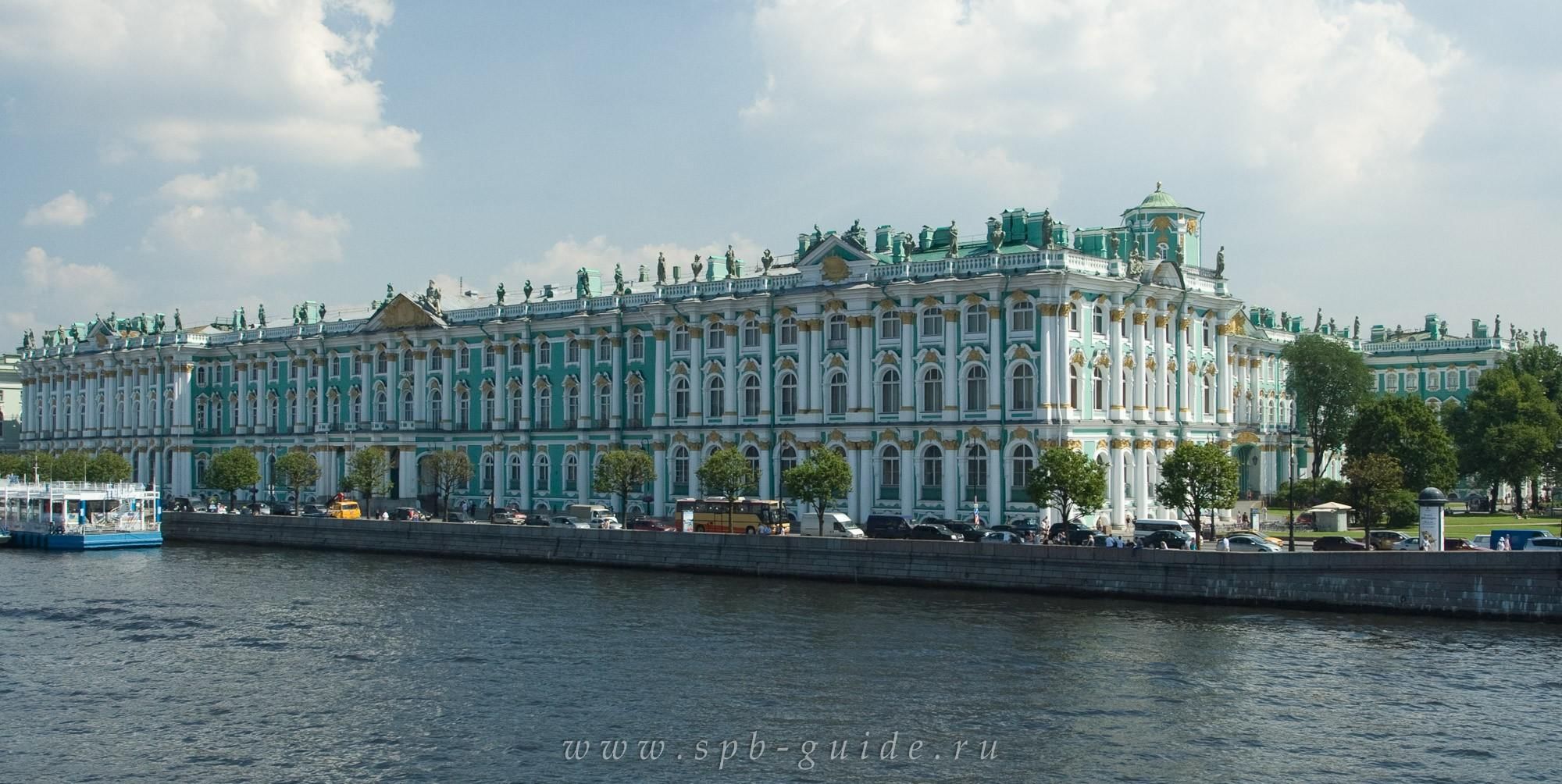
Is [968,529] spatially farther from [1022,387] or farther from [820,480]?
[1022,387]

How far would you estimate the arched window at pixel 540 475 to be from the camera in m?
76.1

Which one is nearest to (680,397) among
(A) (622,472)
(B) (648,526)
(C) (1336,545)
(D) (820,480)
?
(A) (622,472)

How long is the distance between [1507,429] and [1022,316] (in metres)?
26.8

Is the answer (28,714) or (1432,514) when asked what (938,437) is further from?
(28,714)

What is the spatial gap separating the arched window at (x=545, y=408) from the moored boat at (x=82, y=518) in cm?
1800

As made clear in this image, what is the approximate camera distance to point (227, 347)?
93.9m

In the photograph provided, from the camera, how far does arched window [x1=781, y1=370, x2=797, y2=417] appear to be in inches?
2603

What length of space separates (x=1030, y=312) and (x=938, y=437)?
6.02 metres

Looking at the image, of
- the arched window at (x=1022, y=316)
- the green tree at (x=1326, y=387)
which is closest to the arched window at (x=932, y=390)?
the arched window at (x=1022, y=316)

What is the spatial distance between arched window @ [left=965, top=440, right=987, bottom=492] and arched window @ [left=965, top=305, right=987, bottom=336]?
167 inches

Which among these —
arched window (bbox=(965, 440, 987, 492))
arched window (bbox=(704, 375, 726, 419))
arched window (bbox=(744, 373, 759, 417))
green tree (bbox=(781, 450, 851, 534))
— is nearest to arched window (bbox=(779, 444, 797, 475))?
arched window (bbox=(744, 373, 759, 417))

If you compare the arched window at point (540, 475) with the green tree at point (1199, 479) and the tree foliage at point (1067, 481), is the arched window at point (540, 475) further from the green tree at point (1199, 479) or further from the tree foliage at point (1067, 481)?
the green tree at point (1199, 479)

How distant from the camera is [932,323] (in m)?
61.7

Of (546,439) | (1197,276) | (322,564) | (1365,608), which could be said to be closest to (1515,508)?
(1197,276)
